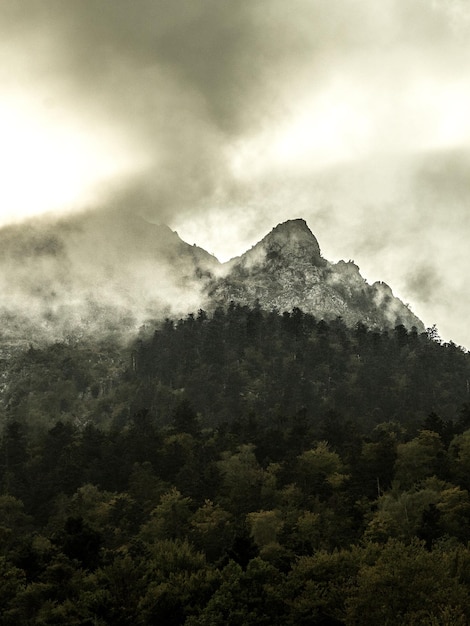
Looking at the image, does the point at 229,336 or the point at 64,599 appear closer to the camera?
the point at 64,599

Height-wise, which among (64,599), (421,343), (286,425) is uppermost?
(421,343)

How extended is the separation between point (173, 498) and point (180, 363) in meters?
→ 88.7

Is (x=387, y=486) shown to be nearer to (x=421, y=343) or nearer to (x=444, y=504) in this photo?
(x=444, y=504)

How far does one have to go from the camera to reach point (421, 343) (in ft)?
602

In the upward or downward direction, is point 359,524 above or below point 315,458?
below

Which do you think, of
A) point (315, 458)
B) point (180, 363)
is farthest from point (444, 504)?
point (180, 363)

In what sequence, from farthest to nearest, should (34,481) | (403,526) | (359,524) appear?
(34,481) < (359,524) < (403,526)

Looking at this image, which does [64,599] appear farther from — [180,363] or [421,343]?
[421,343]

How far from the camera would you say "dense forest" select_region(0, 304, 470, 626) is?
48938 mm

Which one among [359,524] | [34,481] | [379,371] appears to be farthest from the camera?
[379,371]

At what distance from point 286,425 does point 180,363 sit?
52625 millimetres

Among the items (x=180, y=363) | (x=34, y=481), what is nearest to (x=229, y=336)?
(x=180, y=363)

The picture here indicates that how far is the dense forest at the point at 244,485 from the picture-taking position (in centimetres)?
4894

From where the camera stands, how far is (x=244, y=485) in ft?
290
